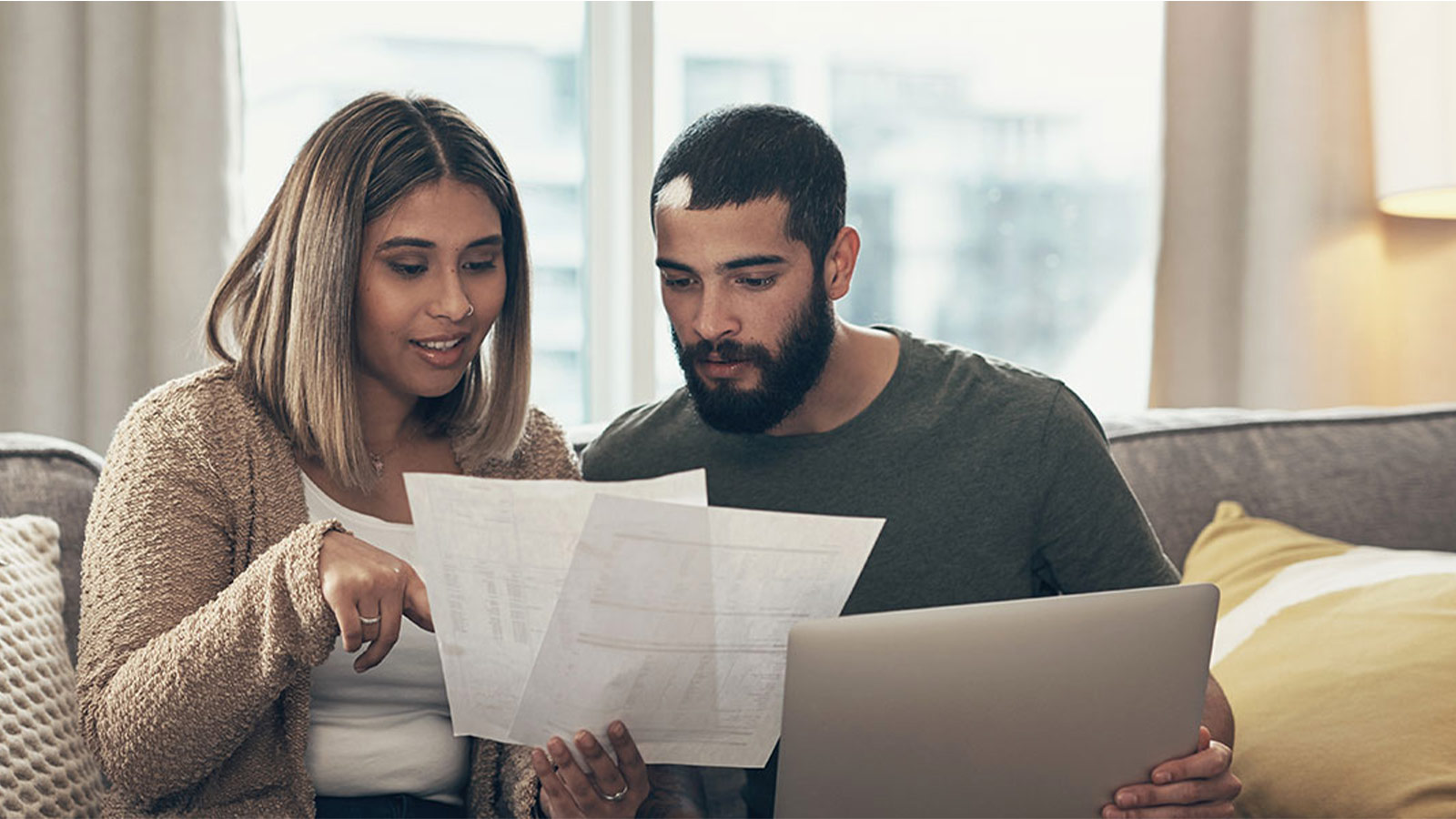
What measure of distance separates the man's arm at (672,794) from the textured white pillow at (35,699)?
0.52 m

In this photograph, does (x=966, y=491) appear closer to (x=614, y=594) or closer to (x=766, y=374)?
(x=766, y=374)

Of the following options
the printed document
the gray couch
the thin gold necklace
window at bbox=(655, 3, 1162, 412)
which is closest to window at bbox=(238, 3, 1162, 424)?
window at bbox=(655, 3, 1162, 412)

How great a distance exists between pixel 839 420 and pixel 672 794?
0.42 metres

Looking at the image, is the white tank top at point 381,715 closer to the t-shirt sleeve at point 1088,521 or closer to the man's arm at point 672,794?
the man's arm at point 672,794

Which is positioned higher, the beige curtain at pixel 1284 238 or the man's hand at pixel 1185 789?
the beige curtain at pixel 1284 238

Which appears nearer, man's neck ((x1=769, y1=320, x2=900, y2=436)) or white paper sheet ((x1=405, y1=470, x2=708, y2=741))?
white paper sheet ((x1=405, y1=470, x2=708, y2=741))

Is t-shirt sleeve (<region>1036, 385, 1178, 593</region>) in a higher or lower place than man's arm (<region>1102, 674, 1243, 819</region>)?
higher

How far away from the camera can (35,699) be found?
1.21 m

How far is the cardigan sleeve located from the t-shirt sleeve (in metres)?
0.73

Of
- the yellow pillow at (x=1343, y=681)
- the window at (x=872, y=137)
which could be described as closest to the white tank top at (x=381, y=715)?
the yellow pillow at (x=1343, y=681)

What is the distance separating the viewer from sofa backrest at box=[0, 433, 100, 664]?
1.40 meters

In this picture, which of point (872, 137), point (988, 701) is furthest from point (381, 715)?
point (872, 137)

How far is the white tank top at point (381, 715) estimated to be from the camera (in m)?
1.25

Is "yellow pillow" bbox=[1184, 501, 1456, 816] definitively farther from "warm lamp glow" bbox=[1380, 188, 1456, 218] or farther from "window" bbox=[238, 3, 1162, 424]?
"window" bbox=[238, 3, 1162, 424]
